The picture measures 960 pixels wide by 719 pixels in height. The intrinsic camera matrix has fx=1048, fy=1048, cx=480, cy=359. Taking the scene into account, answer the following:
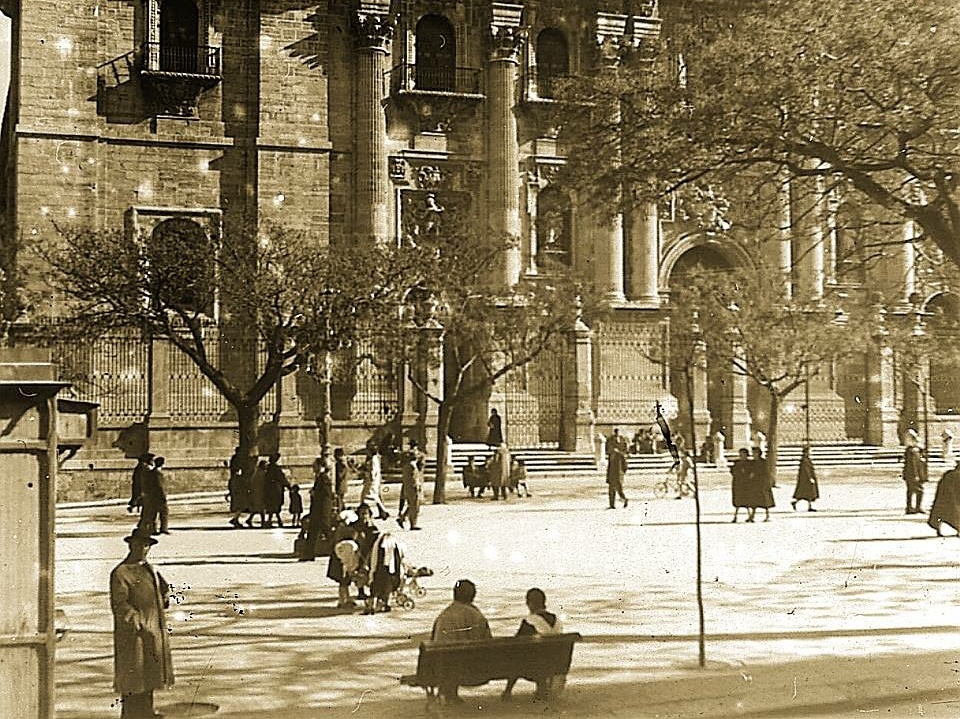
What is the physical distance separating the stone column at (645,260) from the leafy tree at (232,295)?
695 cm

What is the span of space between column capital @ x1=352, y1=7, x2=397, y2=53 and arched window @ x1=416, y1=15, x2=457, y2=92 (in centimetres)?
82

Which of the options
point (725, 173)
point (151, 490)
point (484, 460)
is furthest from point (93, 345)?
point (725, 173)

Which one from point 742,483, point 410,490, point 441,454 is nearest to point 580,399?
point 441,454

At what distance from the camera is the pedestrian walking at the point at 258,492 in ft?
50.8

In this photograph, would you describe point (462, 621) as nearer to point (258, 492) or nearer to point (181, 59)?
point (258, 492)

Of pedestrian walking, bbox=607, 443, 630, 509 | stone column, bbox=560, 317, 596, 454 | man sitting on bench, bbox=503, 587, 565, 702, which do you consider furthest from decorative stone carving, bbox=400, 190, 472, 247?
man sitting on bench, bbox=503, 587, 565, 702

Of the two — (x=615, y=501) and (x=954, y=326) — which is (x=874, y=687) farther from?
(x=615, y=501)

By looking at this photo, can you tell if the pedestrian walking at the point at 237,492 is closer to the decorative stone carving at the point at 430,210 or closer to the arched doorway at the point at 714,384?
the arched doorway at the point at 714,384

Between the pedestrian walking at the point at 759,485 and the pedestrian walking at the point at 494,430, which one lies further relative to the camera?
the pedestrian walking at the point at 494,430

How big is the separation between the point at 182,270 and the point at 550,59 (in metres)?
11.1

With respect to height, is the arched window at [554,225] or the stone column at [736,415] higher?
the arched window at [554,225]

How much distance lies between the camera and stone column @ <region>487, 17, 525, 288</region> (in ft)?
77.5

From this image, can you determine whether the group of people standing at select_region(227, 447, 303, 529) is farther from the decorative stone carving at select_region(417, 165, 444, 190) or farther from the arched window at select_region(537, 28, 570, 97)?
the arched window at select_region(537, 28, 570, 97)

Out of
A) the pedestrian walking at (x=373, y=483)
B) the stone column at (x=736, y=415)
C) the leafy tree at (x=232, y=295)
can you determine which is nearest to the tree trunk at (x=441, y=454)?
the pedestrian walking at (x=373, y=483)
